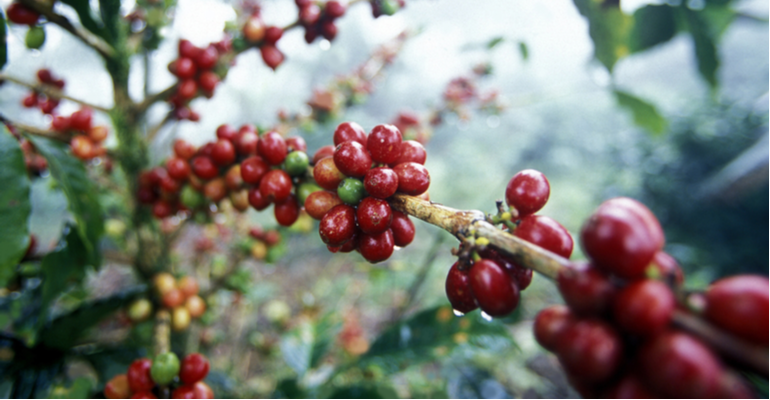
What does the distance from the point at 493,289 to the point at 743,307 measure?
23 cm

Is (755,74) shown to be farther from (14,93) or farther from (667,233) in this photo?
(14,93)

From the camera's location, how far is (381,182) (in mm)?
578

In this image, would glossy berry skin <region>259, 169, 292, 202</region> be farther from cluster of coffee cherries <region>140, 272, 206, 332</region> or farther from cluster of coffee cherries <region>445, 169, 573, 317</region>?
cluster of coffee cherries <region>140, 272, 206, 332</region>

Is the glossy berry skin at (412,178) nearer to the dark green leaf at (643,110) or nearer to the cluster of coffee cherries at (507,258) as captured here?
the cluster of coffee cherries at (507,258)

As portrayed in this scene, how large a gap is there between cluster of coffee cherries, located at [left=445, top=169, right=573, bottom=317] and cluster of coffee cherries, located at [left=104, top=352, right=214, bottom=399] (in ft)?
2.26

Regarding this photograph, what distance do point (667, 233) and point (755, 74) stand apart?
349 cm

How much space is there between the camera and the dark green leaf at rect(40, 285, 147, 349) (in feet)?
3.70

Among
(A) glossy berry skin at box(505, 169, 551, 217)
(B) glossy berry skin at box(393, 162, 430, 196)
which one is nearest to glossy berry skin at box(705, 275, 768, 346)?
(A) glossy berry skin at box(505, 169, 551, 217)

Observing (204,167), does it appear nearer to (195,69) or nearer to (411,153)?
(195,69)

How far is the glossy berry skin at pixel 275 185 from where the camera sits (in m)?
0.74

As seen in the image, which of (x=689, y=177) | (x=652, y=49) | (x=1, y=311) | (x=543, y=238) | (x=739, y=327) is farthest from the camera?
(x=689, y=177)

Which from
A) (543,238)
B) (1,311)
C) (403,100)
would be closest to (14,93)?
(1,311)

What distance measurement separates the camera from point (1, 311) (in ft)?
4.10

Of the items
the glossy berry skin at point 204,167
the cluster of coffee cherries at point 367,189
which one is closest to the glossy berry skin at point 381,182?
the cluster of coffee cherries at point 367,189
